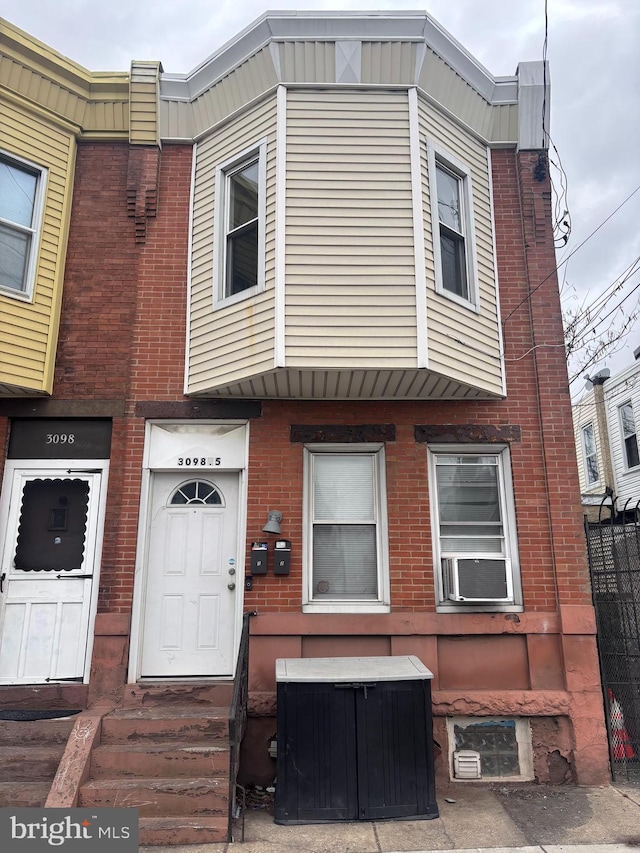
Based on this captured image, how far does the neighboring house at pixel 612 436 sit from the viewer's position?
619 inches

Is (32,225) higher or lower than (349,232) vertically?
higher

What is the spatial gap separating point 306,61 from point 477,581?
5692mm

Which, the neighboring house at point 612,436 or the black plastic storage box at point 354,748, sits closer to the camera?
the black plastic storage box at point 354,748

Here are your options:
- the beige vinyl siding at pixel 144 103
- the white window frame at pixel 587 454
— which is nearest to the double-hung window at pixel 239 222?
the beige vinyl siding at pixel 144 103

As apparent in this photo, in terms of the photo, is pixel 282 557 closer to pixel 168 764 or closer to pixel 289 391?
pixel 289 391

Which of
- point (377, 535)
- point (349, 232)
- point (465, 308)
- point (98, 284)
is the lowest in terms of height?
point (377, 535)

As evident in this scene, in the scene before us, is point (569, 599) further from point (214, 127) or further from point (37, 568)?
point (214, 127)

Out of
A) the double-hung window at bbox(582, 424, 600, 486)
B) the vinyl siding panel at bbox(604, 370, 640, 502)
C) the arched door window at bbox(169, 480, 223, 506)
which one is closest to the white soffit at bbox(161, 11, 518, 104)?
the arched door window at bbox(169, 480, 223, 506)

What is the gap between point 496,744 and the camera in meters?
5.74

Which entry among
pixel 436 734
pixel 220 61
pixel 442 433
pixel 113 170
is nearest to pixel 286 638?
pixel 436 734

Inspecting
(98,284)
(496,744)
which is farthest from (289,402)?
(496,744)

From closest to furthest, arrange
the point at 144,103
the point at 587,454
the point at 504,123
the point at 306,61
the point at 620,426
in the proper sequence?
the point at 306,61 → the point at 144,103 → the point at 504,123 → the point at 620,426 → the point at 587,454

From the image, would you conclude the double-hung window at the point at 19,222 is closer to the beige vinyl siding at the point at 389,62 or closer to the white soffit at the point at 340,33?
the white soffit at the point at 340,33

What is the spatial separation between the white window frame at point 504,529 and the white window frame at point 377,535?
1.66 feet
